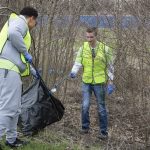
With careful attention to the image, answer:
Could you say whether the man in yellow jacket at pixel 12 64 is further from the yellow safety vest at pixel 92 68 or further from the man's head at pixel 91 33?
the yellow safety vest at pixel 92 68

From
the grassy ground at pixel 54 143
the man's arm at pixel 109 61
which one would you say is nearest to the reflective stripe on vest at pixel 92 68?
the man's arm at pixel 109 61

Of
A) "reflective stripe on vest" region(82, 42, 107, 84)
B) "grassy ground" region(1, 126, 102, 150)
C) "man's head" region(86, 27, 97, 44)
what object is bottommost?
"grassy ground" region(1, 126, 102, 150)

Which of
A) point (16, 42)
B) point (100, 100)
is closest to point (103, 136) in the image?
point (100, 100)

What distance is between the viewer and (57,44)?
32.0 feet

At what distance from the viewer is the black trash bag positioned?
268 inches

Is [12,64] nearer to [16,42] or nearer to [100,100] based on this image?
[16,42]

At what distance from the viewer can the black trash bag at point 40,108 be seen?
681 centimetres

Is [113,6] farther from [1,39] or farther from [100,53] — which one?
[1,39]

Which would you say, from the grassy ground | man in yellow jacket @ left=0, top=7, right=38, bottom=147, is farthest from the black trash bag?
man in yellow jacket @ left=0, top=7, right=38, bottom=147

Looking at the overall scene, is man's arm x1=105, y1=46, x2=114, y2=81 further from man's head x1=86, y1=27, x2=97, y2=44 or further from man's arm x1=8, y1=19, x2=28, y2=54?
man's arm x1=8, y1=19, x2=28, y2=54

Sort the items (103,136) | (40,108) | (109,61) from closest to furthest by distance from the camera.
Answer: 1. (40,108)
2. (109,61)
3. (103,136)

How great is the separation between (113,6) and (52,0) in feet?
6.70

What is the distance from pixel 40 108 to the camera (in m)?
6.81

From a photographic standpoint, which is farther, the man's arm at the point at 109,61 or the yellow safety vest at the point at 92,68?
the yellow safety vest at the point at 92,68
